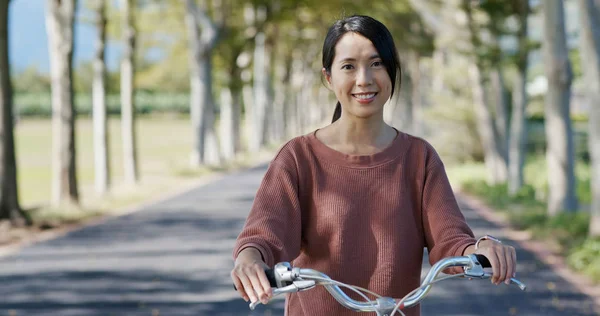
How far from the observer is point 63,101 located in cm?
1831

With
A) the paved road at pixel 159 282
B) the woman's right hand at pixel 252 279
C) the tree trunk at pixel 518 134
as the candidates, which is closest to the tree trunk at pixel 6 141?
the paved road at pixel 159 282

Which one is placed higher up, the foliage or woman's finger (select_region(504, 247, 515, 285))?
woman's finger (select_region(504, 247, 515, 285))

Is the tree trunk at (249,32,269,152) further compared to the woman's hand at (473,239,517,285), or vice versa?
the tree trunk at (249,32,269,152)

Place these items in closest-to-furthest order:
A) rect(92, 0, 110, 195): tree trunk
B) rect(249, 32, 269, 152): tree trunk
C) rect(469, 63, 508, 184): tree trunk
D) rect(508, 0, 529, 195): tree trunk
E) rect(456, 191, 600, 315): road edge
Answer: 1. rect(456, 191, 600, 315): road edge
2. rect(508, 0, 529, 195): tree trunk
3. rect(92, 0, 110, 195): tree trunk
4. rect(469, 63, 508, 184): tree trunk
5. rect(249, 32, 269, 152): tree trunk

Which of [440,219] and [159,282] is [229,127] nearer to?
[159,282]

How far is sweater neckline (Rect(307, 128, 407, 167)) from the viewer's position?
3062 mm

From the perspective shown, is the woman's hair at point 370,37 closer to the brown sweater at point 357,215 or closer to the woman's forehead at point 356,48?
the woman's forehead at point 356,48

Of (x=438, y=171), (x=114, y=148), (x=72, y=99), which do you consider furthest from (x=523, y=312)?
(x=114, y=148)

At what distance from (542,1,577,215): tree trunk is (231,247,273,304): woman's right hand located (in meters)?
13.2

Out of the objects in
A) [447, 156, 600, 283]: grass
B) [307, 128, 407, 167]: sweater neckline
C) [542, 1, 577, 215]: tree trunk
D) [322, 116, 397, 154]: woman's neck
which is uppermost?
[322, 116, 397, 154]: woman's neck

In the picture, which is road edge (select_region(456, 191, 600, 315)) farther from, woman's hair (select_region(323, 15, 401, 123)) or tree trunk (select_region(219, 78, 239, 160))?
tree trunk (select_region(219, 78, 239, 160))

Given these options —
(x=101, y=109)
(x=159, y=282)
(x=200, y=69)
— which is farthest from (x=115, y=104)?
(x=159, y=282)

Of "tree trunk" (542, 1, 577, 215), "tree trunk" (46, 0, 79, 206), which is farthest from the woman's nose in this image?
"tree trunk" (46, 0, 79, 206)

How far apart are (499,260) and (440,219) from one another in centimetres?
33
